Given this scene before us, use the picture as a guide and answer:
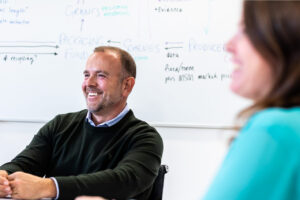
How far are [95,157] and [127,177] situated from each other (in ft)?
1.01

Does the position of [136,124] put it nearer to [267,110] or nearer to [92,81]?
[92,81]

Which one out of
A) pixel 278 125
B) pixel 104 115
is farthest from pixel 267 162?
pixel 104 115

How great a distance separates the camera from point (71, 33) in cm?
289

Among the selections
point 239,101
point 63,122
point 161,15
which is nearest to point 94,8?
point 161,15

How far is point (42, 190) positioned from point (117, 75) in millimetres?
851

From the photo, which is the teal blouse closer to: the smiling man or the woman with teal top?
the woman with teal top

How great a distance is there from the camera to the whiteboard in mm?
2635

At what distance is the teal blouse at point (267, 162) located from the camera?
62 centimetres

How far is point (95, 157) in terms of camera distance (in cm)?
211

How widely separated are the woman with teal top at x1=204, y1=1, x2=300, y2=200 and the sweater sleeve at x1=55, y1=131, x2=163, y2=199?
1105 mm

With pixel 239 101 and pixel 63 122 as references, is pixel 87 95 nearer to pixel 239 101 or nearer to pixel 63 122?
pixel 63 122

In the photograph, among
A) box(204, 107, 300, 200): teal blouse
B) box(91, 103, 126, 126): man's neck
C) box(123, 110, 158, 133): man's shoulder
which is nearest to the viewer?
box(204, 107, 300, 200): teal blouse

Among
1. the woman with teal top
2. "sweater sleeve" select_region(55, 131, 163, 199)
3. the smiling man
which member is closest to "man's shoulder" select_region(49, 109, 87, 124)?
the smiling man

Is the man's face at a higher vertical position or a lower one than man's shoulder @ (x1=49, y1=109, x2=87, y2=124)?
higher
